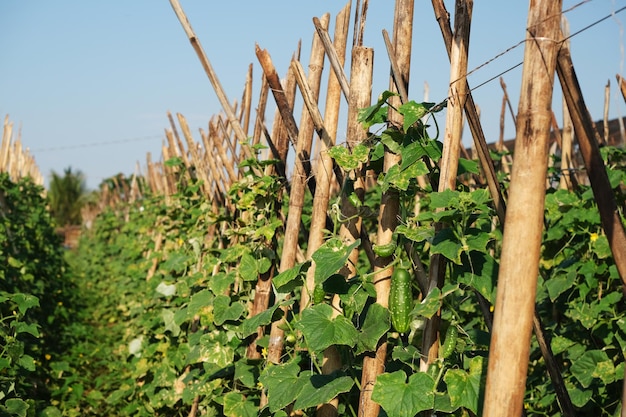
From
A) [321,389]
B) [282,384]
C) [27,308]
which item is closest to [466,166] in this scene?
[321,389]

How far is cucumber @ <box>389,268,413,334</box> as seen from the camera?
7.70 ft

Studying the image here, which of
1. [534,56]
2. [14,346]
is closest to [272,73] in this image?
[534,56]

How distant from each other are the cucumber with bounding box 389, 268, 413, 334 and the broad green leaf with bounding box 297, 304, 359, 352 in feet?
0.58

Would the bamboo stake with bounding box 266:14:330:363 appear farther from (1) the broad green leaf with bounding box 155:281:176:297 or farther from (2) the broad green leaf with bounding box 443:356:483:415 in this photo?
(1) the broad green leaf with bounding box 155:281:176:297

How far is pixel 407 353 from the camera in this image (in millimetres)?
2418

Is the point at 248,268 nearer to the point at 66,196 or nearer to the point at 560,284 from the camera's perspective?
the point at 560,284

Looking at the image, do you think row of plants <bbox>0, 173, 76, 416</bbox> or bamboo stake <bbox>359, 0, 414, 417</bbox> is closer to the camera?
bamboo stake <bbox>359, 0, 414, 417</bbox>

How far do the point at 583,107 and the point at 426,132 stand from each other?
0.57 meters

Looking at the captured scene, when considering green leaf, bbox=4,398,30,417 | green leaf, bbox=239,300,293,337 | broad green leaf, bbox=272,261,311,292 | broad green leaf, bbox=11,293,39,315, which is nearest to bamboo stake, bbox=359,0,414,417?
broad green leaf, bbox=272,261,311,292

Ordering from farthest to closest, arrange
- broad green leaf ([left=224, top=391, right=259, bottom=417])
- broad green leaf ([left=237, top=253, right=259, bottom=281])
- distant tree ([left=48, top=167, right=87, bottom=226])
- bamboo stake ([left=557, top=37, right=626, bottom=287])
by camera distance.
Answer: distant tree ([left=48, top=167, right=87, bottom=226]) → broad green leaf ([left=237, top=253, right=259, bottom=281]) → broad green leaf ([left=224, top=391, right=259, bottom=417]) → bamboo stake ([left=557, top=37, right=626, bottom=287])

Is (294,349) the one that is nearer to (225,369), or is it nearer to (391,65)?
(225,369)

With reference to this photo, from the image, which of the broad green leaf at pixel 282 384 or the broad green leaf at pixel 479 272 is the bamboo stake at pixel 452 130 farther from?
the broad green leaf at pixel 282 384

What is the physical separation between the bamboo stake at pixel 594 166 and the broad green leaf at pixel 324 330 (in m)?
0.91

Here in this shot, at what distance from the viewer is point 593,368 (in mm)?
3488
